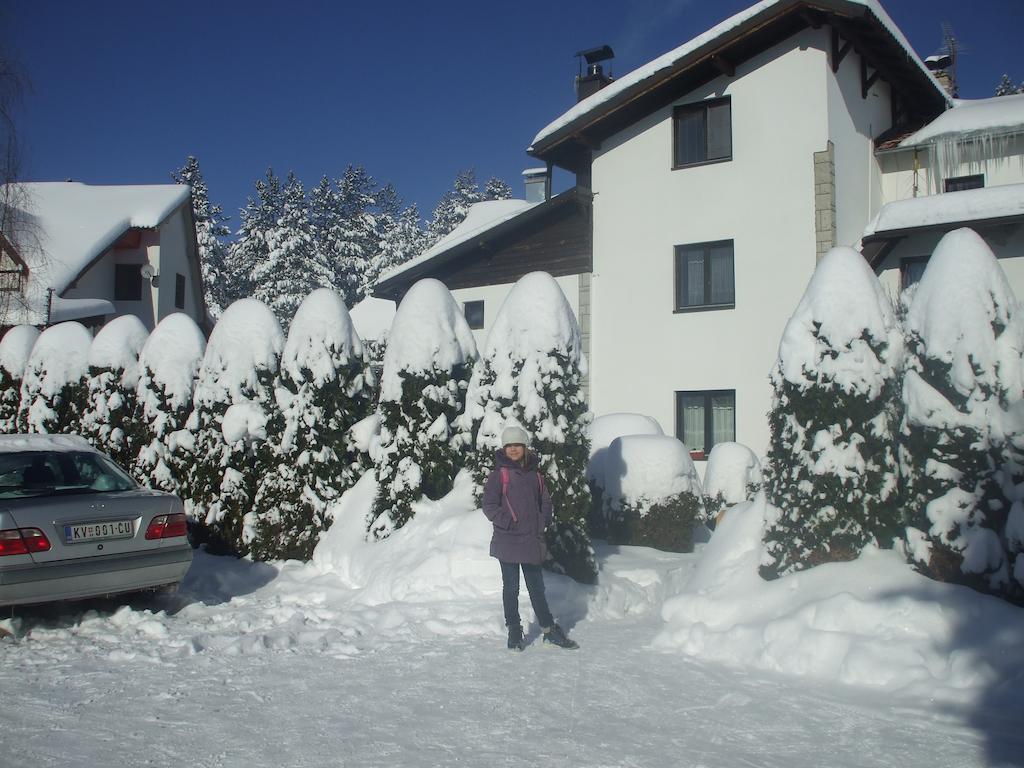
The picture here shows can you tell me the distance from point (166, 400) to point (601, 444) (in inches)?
226

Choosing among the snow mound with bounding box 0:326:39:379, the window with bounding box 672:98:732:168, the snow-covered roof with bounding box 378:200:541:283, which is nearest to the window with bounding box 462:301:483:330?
the snow-covered roof with bounding box 378:200:541:283

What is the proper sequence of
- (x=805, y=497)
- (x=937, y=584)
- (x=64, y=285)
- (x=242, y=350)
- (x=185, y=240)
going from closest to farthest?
1. (x=937, y=584)
2. (x=805, y=497)
3. (x=242, y=350)
4. (x=64, y=285)
5. (x=185, y=240)

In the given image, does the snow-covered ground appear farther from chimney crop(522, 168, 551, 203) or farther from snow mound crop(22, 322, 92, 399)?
chimney crop(522, 168, 551, 203)

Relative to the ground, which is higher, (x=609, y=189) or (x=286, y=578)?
(x=609, y=189)

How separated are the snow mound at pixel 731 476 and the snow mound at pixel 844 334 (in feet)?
23.2

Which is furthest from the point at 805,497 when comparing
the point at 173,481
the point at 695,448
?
→ the point at 695,448

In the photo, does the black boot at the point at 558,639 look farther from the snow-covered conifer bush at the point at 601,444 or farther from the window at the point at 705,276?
the window at the point at 705,276

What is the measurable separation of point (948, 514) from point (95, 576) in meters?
6.27

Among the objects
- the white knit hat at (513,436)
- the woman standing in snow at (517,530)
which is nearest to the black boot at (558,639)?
the woman standing in snow at (517,530)

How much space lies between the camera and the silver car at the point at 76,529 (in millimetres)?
6230

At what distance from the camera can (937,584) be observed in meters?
5.79

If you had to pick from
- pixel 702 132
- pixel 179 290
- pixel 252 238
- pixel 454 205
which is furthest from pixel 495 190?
pixel 702 132

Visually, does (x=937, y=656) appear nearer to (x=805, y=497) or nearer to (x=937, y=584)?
(x=937, y=584)

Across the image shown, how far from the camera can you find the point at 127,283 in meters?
33.3
